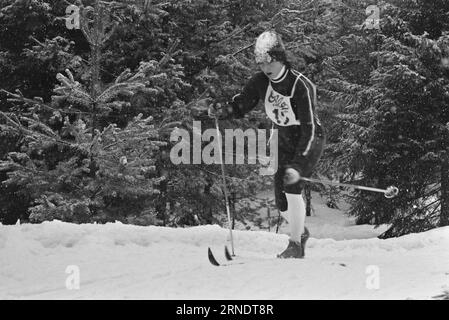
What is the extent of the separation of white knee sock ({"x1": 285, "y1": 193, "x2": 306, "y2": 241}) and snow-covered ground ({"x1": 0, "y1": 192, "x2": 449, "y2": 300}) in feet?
0.95

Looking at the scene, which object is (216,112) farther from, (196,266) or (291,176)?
(196,266)

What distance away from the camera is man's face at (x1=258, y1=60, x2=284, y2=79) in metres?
5.68

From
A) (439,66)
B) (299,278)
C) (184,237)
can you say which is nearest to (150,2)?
(439,66)

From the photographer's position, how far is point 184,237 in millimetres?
6930

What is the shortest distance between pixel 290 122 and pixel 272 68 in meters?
0.55

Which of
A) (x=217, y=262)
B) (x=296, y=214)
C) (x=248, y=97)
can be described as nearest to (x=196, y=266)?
(x=217, y=262)

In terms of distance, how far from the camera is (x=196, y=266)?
17.6ft

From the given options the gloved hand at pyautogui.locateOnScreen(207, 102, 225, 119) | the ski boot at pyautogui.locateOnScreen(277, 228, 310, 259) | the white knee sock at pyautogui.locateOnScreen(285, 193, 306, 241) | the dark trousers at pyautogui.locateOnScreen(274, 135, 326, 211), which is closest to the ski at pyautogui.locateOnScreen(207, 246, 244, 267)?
the ski boot at pyautogui.locateOnScreen(277, 228, 310, 259)

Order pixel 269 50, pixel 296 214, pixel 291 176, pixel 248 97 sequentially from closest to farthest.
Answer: pixel 291 176, pixel 269 50, pixel 296 214, pixel 248 97

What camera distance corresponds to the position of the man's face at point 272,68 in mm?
5684

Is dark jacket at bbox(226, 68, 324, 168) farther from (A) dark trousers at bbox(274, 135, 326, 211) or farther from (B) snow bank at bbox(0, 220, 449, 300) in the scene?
(B) snow bank at bbox(0, 220, 449, 300)

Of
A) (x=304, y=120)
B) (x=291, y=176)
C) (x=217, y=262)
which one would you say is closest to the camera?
(x=291, y=176)

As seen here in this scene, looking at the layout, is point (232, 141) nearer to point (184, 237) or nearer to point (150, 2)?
point (150, 2)
